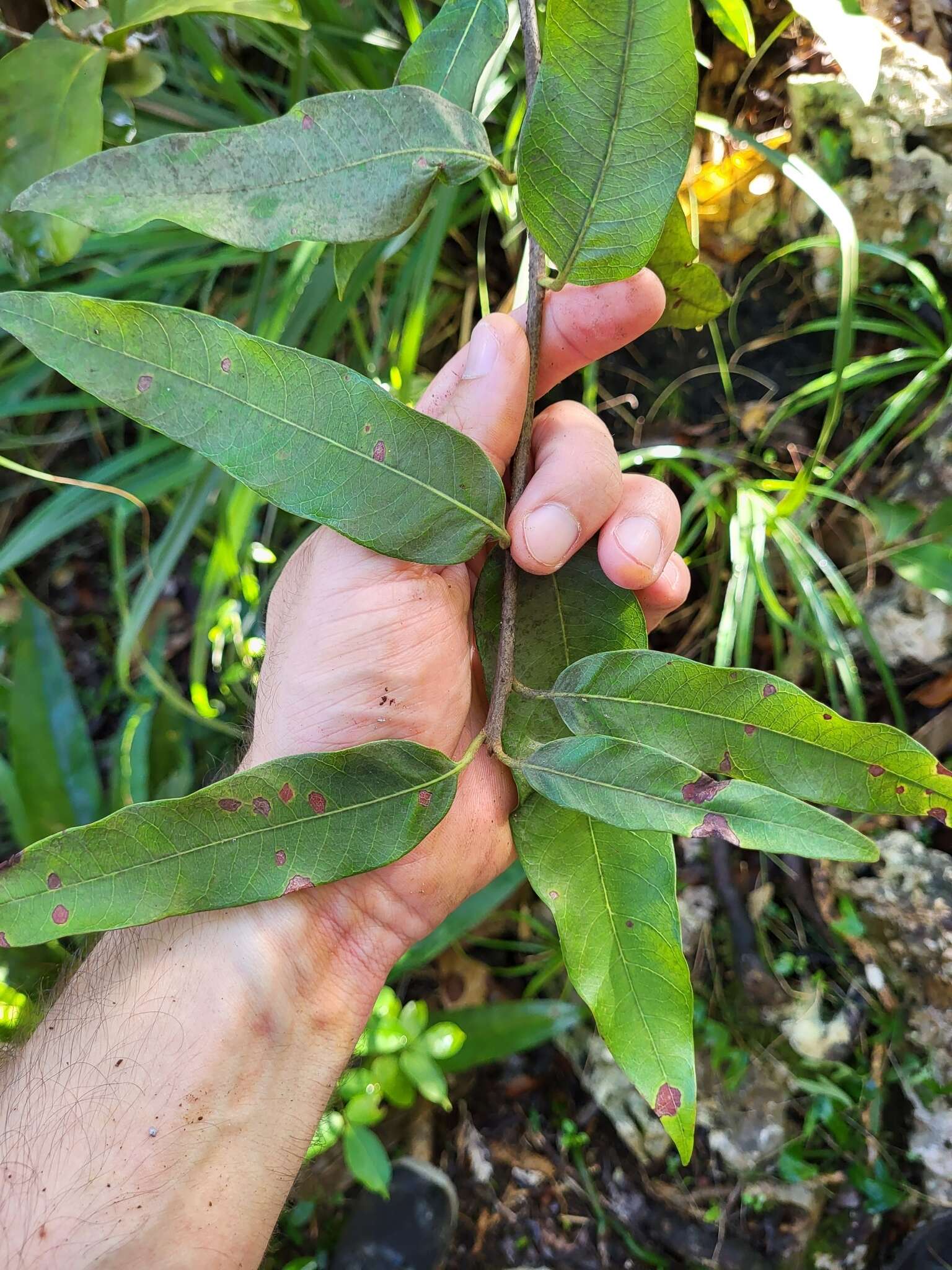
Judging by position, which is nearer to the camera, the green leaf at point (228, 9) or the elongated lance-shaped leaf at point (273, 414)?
the elongated lance-shaped leaf at point (273, 414)

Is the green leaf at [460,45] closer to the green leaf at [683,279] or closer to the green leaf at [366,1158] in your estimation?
the green leaf at [683,279]

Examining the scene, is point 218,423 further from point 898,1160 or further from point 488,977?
point 898,1160

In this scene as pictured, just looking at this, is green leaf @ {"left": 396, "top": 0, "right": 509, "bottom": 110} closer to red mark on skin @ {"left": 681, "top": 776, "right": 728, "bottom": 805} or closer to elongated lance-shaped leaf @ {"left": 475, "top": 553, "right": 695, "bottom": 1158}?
elongated lance-shaped leaf @ {"left": 475, "top": 553, "right": 695, "bottom": 1158}

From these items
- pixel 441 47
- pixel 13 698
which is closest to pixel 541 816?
pixel 441 47

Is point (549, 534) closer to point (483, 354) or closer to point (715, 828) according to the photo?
point (483, 354)

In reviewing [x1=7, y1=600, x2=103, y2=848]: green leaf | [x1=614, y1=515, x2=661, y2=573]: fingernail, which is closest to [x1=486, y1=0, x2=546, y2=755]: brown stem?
[x1=614, y1=515, x2=661, y2=573]: fingernail

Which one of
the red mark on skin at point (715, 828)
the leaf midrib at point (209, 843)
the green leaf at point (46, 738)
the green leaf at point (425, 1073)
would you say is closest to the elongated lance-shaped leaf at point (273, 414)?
the leaf midrib at point (209, 843)
